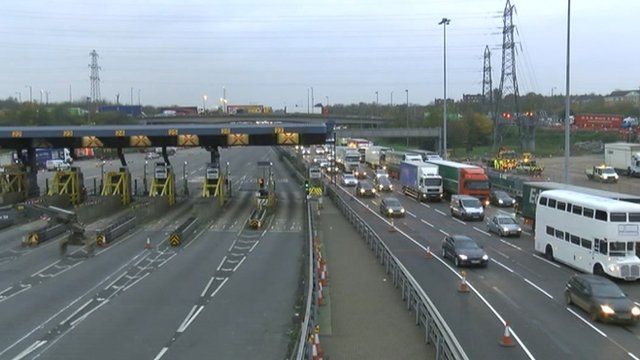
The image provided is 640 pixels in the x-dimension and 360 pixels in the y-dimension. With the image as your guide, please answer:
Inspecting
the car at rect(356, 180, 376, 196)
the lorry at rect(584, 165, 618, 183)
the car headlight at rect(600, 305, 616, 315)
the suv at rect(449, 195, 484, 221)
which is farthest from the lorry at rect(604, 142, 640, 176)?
the car headlight at rect(600, 305, 616, 315)

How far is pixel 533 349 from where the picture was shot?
17578 mm

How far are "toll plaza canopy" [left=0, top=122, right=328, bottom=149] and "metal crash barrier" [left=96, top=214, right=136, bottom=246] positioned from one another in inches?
471

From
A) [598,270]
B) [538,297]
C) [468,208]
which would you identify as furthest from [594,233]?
[468,208]

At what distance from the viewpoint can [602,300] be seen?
20.7 metres

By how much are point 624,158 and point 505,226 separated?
51.5 m

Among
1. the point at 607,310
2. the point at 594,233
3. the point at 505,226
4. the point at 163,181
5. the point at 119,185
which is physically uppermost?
the point at 594,233

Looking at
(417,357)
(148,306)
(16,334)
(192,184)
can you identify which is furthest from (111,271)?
(192,184)

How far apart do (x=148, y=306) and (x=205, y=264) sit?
8.94m

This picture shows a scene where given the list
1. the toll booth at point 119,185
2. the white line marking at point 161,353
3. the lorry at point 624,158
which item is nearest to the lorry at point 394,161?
the lorry at point 624,158

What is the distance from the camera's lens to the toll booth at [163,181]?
5866 cm

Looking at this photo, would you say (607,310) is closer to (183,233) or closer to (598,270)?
(598,270)

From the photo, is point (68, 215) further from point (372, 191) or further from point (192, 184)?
point (192, 184)

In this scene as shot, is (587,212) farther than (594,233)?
Yes

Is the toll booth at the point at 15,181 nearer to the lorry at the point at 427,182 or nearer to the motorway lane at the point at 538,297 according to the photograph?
the lorry at the point at 427,182
